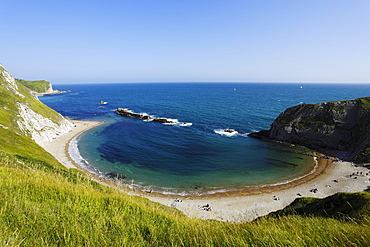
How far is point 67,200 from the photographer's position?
692 cm

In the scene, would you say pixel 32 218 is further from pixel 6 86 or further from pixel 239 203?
pixel 6 86

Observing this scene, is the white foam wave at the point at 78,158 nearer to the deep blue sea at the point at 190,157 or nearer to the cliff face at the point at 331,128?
the deep blue sea at the point at 190,157

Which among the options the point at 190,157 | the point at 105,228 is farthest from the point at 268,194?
the point at 105,228

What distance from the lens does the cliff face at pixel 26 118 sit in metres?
51.5

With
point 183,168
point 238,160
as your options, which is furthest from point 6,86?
point 238,160

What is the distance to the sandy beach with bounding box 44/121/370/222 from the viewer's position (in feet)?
104

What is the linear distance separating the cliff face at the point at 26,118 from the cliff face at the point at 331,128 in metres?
81.5

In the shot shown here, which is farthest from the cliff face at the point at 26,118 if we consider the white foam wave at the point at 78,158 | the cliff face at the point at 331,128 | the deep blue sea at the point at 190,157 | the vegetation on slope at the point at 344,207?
the cliff face at the point at 331,128

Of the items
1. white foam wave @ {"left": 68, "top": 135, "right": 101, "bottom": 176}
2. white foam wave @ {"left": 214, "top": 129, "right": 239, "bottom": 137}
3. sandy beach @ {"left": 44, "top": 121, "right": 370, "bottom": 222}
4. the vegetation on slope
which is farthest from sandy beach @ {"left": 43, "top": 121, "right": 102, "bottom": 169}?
white foam wave @ {"left": 214, "top": 129, "right": 239, "bottom": 137}

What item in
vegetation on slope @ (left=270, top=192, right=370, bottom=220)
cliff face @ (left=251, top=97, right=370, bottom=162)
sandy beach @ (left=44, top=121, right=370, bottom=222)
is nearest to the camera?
vegetation on slope @ (left=270, top=192, right=370, bottom=220)

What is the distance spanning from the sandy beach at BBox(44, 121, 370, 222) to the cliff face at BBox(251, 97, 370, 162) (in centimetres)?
1045

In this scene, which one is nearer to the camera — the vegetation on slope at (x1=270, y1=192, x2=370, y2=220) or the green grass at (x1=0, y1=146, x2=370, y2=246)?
the green grass at (x1=0, y1=146, x2=370, y2=246)

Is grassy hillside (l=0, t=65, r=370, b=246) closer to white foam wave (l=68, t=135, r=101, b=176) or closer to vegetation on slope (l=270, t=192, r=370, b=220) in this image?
vegetation on slope (l=270, t=192, r=370, b=220)

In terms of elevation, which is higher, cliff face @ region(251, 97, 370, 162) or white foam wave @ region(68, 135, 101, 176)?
cliff face @ region(251, 97, 370, 162)
